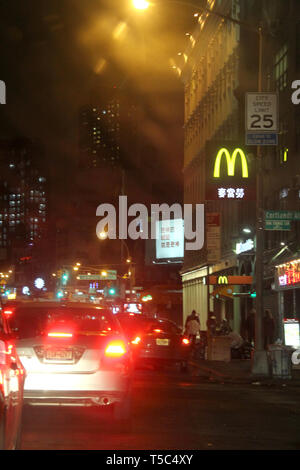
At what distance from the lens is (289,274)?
3119cm

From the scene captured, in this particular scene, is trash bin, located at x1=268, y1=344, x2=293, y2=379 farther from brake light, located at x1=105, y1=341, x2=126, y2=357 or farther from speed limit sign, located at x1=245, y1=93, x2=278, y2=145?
brake light, located at x1=105, y1=341, x2=126, y2=357

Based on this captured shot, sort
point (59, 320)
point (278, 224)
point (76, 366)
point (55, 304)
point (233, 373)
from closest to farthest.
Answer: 1. point (76, 366)
2. point (59, 320)
3. point (55, 304)
4. point (278, 224)
5. point (233, 373)

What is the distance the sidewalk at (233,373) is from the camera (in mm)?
21594

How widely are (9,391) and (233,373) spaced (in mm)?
17367

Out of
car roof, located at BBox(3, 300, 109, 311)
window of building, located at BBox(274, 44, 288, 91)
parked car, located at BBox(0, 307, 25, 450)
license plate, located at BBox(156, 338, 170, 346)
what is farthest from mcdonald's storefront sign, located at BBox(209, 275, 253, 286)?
parked car, located at BBox(0, 307, 25, 450)

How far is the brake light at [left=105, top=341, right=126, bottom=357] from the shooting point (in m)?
11.6

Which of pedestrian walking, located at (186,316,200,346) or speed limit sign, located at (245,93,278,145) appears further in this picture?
pedestrian walking, located at (186,316,200,346)

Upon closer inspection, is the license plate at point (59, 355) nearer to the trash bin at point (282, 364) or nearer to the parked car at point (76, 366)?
the parked car at point (76, 366)

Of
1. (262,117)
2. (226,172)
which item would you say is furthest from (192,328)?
(262,117)

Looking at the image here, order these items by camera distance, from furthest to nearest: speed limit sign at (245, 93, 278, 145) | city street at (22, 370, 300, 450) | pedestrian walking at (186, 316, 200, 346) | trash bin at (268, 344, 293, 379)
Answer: pedestrian walking at (186, 316, 200, 346)
speed limit sign at (245, 93, 278, 145)
trash bin at (268, 344, 293, 379)
city street at (22, 370, 300, 450)

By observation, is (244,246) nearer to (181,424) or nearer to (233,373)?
(233,373)

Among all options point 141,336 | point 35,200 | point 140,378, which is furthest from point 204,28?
point 35,200

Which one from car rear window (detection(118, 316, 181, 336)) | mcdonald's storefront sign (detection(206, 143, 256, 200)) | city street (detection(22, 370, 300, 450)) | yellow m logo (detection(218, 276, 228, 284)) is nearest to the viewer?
city street (detection(22, 370, 300, 450))

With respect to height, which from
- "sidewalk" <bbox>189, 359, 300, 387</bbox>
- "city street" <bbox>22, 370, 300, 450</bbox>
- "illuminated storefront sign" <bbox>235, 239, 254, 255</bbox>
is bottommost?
"city street" <bbox>22, 370, 300, 450</bbox>
